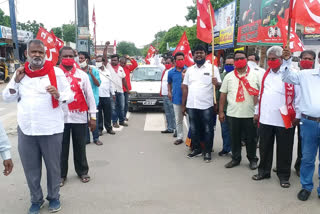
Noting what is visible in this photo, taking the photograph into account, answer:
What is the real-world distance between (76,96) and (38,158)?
112 cm

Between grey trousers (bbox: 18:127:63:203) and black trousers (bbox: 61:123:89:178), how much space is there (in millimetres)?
829

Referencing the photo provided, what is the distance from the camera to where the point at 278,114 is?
441cm

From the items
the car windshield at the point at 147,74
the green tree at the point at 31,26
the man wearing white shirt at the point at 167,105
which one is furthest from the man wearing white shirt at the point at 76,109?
the green tree at the point at 31,26

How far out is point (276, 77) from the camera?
14.4 ft

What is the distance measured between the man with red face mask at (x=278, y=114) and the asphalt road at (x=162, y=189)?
36 centimetres

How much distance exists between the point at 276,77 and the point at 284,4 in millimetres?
11482

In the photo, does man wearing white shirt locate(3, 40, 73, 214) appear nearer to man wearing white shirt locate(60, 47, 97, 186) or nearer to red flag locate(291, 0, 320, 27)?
man wearing white shirt locate(60, 47, 97, 186)

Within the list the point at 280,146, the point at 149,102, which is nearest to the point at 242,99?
the point at 280,146

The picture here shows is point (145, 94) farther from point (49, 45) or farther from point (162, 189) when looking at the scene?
point (162, 189)

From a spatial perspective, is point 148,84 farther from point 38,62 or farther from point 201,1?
point 38,62

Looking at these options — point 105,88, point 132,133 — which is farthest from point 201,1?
point 132,133

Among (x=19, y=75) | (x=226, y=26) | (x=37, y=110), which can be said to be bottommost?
(x=37, y=110)

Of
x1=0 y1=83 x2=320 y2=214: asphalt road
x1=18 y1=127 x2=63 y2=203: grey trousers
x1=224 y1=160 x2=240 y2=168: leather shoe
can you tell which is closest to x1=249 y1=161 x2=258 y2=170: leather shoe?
x1=0 y1=83 x2=320 y2=214: asphalt road

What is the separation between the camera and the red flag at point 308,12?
3.71 metres
